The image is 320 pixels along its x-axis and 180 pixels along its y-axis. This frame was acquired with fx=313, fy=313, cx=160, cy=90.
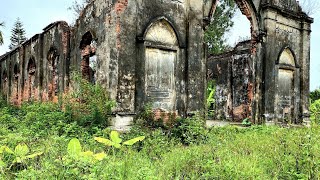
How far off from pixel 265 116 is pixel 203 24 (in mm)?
4420

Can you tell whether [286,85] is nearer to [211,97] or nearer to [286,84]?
[286,84]

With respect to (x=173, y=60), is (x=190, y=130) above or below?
below

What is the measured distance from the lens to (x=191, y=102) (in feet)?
31.0

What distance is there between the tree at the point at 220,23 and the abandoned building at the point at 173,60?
7.48 metres

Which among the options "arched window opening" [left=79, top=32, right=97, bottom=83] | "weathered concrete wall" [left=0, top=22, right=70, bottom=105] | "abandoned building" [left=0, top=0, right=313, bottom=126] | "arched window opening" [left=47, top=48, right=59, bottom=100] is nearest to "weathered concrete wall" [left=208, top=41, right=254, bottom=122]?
"abandoned building" [left=0, top=0, right=313, bottom=126]

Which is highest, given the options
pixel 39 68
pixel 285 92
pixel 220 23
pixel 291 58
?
pixel 220 23

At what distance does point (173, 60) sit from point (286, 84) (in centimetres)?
604

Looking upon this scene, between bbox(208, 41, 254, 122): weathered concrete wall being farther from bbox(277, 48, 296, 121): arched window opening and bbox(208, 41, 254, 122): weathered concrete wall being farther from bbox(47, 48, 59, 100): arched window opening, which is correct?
bbox(47, 48, 59, 100): arched window opening

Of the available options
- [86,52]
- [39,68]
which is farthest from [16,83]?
[86,52]

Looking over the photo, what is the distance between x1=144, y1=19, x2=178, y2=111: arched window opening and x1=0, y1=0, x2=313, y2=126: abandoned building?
29mm

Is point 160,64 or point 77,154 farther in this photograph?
point 160,64

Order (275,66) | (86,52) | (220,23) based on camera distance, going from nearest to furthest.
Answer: (86,52) < (275,66) < (220,23)

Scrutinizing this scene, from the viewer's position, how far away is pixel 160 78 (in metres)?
9.04

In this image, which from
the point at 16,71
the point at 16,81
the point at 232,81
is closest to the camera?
the point at 232,81
